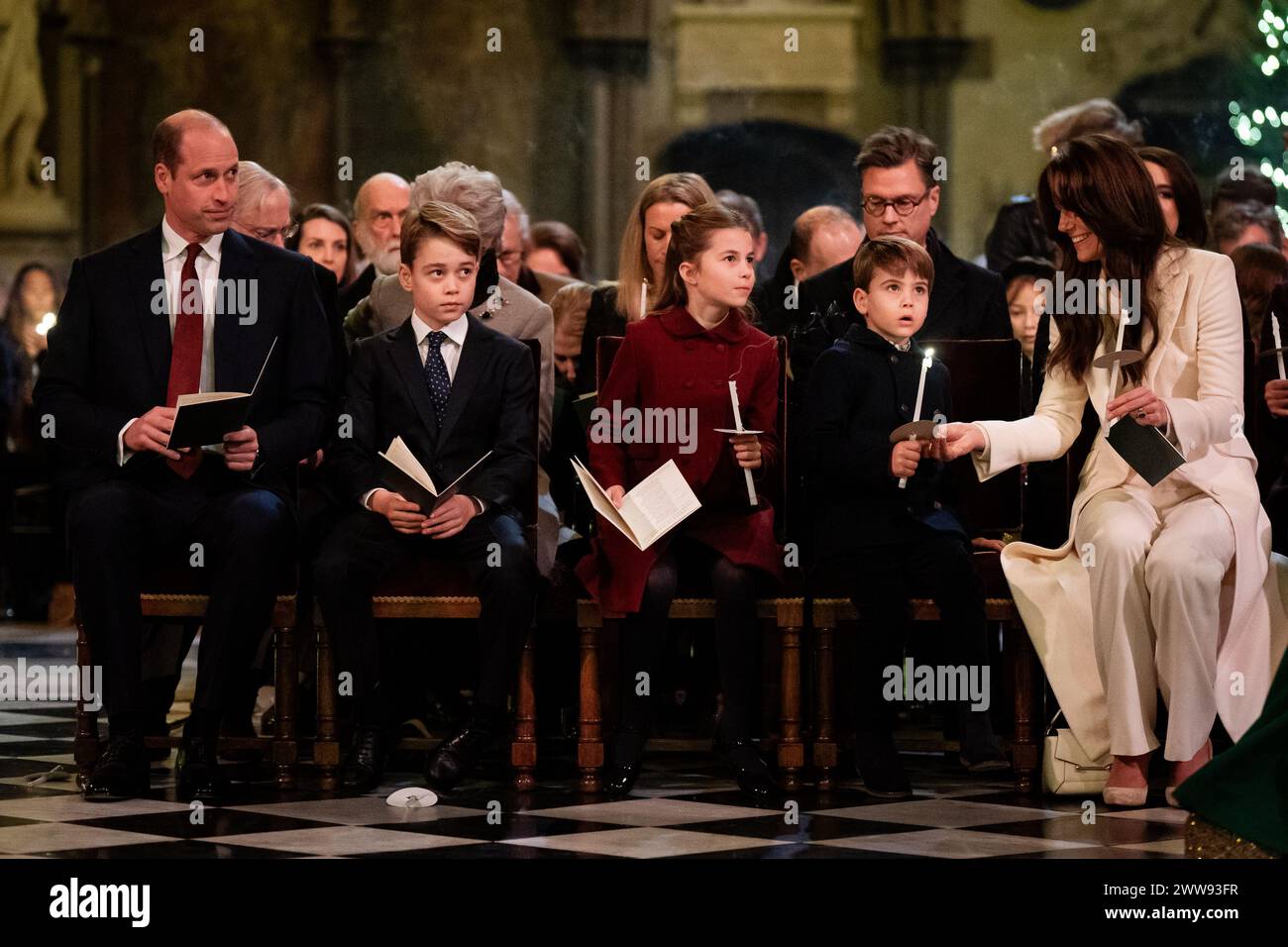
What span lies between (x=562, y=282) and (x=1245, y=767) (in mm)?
3957

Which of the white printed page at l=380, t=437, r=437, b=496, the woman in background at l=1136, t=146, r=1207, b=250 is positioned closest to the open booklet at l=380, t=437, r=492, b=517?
the white printed page at l=380, t=437, r=437, b=496

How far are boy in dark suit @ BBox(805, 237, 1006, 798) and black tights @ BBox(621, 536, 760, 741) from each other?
257 millimetres

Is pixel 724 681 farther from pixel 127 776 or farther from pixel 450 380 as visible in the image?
pixel 127 776

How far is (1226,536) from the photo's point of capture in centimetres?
464

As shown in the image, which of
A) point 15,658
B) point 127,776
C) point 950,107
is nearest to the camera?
point 127,776

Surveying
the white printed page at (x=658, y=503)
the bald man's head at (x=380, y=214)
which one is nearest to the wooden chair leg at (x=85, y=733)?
the white printed page at (x=658, y=503)

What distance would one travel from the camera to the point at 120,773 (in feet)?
14.7

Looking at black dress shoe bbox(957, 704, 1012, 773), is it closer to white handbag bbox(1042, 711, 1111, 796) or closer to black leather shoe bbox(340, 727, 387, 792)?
white handbag bbox(1042, 711, 1111, 796)

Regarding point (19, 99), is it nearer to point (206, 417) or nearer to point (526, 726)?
point (206, 417)

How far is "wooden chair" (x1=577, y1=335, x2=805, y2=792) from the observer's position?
15.5ft

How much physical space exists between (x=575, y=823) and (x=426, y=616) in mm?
841

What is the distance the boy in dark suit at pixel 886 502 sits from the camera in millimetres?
4648

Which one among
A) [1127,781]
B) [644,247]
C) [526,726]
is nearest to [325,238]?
[644,247]
